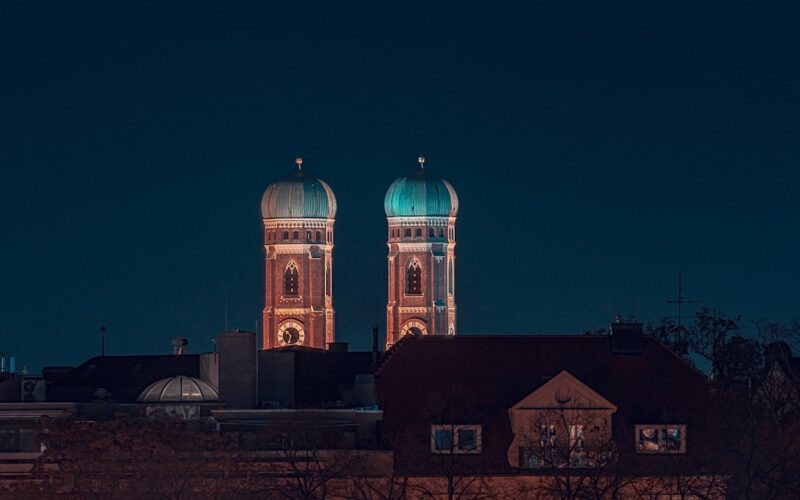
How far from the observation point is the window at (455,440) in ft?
319

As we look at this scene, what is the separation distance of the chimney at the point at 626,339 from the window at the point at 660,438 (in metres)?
3.62

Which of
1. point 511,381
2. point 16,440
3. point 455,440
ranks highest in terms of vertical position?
point 511,381

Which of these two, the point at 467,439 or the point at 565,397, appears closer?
the point at 467,439

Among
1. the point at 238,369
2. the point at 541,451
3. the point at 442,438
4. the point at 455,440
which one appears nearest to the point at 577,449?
the point at 541,451

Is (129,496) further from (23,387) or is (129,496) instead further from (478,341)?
(23,387)

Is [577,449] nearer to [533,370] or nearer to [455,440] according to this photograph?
[455,440]

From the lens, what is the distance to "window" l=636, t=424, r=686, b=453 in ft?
323

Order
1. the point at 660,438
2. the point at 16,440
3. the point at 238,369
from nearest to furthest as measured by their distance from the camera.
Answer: the point at 660,438, the point at 16,440, the point at 238,369

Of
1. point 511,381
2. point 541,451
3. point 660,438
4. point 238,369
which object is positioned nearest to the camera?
point 541,451

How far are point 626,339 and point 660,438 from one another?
15.5ft

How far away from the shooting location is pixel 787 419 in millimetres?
103625

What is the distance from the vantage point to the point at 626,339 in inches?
4050

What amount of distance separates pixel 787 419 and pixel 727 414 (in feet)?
17.3

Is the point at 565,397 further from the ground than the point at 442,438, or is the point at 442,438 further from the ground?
the point at 565,397
